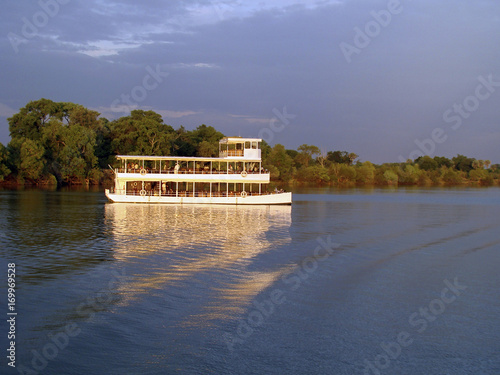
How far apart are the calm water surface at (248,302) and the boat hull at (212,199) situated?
1980 centimetres

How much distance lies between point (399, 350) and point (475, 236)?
20325 millimetres

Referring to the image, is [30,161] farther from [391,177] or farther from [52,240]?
[391,177]

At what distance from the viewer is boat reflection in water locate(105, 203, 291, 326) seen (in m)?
13.9

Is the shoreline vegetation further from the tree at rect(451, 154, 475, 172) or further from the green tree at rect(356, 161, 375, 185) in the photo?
the tree at rect(451, 154, 475, 172)

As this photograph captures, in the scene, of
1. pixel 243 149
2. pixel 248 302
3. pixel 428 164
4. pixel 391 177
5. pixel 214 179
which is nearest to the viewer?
pixel 248 302

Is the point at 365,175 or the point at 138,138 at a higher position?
the point at 138,138

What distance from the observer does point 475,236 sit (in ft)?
94.2

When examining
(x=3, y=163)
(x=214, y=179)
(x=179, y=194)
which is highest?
(x=3, y=163)

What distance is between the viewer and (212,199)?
48.0m

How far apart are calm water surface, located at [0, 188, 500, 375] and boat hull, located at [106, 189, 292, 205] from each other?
780 inches

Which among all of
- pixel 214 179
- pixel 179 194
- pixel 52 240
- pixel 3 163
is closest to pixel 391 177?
pixel 214 179

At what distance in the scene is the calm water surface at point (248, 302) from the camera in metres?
10.2

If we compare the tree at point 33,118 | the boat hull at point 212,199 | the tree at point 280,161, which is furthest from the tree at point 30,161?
the tree at point 280,161

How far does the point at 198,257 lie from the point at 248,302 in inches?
255
